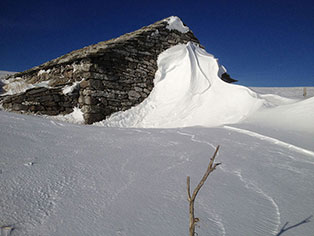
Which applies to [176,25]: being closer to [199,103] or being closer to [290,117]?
[199,103]

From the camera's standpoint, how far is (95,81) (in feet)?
15.2

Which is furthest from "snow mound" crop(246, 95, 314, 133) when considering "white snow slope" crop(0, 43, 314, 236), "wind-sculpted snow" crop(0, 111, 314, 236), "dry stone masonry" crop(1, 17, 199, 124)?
"dry stone masonry" crop(1, 17, 199, 124)

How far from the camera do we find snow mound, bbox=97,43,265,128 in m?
3.76

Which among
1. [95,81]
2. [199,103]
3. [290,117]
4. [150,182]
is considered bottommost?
[150,182]

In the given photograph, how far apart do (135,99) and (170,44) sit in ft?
7.72

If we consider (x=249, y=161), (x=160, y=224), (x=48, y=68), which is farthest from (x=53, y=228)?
(x=48, y=68)

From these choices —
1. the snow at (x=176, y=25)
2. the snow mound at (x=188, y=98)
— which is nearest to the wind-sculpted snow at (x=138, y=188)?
the snow mound at (x=188, y=98)

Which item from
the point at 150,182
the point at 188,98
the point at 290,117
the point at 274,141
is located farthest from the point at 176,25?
the point at 150,182

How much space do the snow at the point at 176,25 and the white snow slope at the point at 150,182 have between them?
4.98 meters

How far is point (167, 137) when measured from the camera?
2133 millimetres

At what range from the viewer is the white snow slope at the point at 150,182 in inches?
30.4

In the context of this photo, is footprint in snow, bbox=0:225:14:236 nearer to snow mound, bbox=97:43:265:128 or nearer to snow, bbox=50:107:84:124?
snow mound, bbox=97:43:265:128

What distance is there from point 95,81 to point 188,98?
7.80 feet

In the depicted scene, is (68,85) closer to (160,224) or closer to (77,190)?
(77,190)
